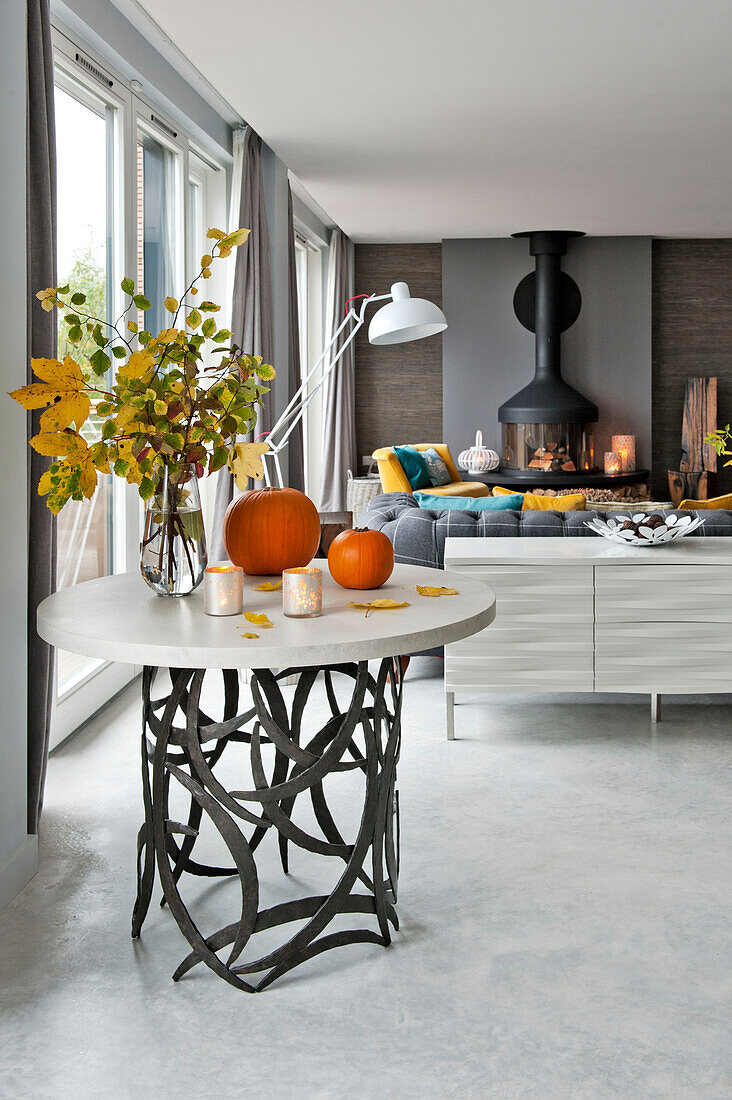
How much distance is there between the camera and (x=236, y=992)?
72.2 inches

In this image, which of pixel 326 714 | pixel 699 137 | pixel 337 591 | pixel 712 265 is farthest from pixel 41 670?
pixel 712 265

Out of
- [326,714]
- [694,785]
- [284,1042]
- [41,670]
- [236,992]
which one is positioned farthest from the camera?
[326,714]

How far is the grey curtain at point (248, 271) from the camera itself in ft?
16.0

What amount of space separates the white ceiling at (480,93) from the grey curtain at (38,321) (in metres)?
1.29

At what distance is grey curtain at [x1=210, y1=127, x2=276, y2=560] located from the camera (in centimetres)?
489

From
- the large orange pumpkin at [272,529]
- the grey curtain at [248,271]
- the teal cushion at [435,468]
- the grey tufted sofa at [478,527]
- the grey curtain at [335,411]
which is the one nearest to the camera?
the large orange pumpkin at [272,529]

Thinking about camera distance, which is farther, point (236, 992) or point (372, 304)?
point (372, 304)

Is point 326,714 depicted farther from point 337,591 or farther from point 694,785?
point 337,591

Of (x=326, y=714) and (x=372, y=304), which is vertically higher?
(x=372, y=304)

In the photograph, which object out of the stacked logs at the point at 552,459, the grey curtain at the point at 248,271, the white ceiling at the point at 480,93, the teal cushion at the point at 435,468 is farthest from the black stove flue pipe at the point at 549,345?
the grey curtain at the point at 248,271

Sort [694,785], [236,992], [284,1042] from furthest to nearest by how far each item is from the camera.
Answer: [694,785], [236,992], [284,1042]

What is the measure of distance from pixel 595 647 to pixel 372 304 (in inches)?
261

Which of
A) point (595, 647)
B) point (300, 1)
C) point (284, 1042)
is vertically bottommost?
point (284, 1042)

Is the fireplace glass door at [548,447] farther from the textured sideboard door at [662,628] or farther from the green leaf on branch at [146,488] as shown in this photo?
the green leaf on branch at [146,488]
